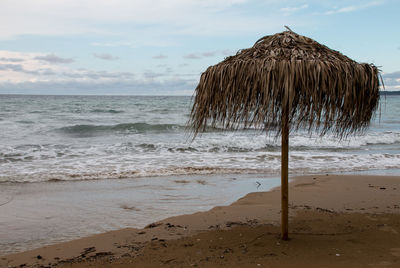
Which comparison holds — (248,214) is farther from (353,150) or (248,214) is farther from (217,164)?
(353,150)

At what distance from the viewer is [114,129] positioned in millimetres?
22016

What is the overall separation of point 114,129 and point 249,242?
18656 millimetres

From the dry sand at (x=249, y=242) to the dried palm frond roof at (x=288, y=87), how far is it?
4.43ft

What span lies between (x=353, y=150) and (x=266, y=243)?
450 inches

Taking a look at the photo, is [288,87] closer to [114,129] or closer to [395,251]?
[395,251]

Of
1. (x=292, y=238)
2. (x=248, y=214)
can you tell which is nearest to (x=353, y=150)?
(x=248, y=214)

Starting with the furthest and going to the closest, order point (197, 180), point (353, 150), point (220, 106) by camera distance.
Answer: point (353, 150)
point (197, 180)
point (220, 106)

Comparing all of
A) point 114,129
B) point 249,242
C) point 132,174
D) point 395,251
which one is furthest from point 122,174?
point 114,129

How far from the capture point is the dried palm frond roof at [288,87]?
338cm

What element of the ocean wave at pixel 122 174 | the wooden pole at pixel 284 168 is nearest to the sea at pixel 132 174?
the ocean wave at pixel 122 174

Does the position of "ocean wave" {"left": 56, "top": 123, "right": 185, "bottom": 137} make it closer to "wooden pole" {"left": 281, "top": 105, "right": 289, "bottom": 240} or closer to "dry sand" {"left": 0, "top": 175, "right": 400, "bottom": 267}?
"dry sand" {"left": 0, "top": 175, "right": 400, "bottom": 267}

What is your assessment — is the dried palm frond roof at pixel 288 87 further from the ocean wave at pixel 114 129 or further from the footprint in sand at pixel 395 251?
the ocean wave at pixel 114 129

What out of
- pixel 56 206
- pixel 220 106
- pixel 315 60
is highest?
pixel 315 60

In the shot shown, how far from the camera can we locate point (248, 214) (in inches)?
223
